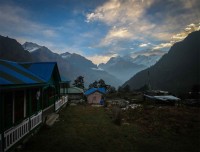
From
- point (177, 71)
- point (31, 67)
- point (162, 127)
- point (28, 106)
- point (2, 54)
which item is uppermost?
point (2, 54)

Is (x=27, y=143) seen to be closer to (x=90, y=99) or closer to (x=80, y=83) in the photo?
(x=90, y=99)

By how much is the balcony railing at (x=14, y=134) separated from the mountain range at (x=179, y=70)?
399 ft

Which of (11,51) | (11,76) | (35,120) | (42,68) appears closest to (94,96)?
(42,68)

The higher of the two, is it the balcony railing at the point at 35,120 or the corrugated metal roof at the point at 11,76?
the corrugated metal roof at the point at 11,76

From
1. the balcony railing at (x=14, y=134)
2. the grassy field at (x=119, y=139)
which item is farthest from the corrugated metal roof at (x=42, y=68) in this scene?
the balcony railing at (x=14, y=134)

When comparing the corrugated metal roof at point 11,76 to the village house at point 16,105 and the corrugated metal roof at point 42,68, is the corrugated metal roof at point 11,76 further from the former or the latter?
the corrugated metal roof at point 42,68

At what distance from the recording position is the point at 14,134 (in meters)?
9.77

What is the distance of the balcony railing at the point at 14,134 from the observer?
897cm

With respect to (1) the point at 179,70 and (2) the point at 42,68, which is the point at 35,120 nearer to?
(2) the point at 42,68

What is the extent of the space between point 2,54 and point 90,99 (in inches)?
5241

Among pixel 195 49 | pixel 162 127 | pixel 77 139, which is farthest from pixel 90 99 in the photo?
pixel 195 49

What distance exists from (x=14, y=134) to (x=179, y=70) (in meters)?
163

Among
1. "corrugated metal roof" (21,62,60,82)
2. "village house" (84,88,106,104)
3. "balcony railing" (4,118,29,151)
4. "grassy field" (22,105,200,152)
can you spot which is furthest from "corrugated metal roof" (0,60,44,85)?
"village house" (84,88,106,104)

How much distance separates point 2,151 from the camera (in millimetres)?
8344
